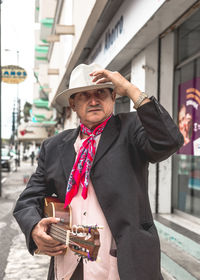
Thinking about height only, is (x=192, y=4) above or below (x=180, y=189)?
above

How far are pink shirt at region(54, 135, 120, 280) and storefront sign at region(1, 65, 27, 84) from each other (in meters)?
14.7

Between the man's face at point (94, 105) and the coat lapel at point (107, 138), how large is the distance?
0.19 feet

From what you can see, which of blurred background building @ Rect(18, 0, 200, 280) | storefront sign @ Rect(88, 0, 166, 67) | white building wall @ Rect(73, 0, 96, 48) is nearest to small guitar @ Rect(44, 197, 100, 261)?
blurred background building @ Rect(18, 0, 200, 280)

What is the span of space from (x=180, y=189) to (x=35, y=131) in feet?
136

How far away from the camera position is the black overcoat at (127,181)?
1569 millimetres

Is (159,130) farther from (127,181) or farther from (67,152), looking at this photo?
(67,152)

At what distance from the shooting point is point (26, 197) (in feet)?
6.25

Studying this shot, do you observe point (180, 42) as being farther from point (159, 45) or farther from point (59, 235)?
point (59, 235)

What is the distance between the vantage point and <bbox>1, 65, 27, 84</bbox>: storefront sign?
15.9 meters

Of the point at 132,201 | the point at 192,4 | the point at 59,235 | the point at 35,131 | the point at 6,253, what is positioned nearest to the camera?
the point at 59,235

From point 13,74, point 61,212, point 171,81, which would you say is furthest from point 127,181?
point 13,74

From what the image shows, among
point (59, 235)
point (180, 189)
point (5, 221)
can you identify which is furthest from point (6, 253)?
point (59, 235)

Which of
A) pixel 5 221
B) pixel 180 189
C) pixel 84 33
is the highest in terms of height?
pixel 84 33

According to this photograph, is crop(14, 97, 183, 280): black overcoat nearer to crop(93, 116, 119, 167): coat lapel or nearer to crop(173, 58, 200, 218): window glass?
crop(93, 116, 119, 167): coat lapel
